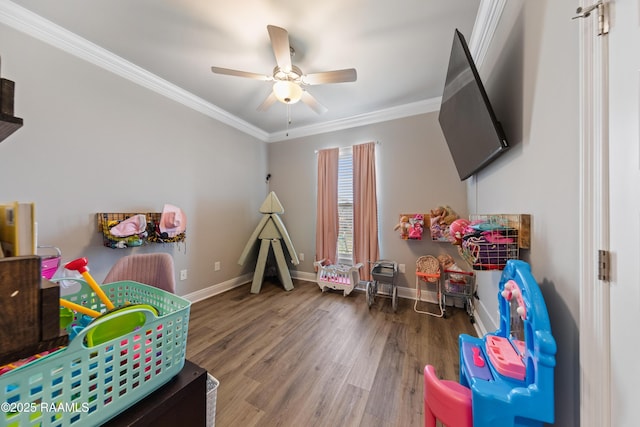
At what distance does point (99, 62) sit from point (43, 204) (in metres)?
1.33

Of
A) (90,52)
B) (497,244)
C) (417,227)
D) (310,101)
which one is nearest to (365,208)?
(417,227)

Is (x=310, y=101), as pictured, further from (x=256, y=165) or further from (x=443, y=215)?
(x=443, y=215)

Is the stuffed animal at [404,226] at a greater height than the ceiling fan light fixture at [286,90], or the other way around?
the ceiling fan light fixture at [286,90]

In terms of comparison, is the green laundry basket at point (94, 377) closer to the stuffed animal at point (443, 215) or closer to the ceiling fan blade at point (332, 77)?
the ceiling fan blade at point (332, 77)

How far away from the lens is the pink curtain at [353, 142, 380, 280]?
3.07 m

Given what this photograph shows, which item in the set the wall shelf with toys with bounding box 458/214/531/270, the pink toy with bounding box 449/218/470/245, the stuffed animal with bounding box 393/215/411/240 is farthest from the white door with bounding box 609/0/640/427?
the stuffed animal with bounding box 393/215/411/240

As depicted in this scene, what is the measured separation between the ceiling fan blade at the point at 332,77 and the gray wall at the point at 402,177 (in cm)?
140

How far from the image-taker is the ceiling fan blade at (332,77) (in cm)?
178

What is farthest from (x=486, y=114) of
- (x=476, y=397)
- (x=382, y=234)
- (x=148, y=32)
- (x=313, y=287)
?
(x=313, y=287)

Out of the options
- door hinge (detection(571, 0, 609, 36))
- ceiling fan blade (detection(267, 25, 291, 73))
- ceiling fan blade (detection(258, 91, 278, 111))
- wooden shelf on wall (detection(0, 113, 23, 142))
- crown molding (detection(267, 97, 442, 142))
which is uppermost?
crown molding (detection(267, 97, 442, 142))

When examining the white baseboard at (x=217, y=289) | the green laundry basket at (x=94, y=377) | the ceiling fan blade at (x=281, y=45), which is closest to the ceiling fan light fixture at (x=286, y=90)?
the ceiling fan blade at (x=281, y=45)

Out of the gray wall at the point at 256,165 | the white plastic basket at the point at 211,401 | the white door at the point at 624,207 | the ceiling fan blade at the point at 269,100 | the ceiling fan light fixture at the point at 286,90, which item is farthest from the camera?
the ceiling fan blade at the point at 269,100

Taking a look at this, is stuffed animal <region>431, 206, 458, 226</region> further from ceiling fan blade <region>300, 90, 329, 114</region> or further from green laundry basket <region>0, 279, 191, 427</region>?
green laundry basket <region>0, 279, 191, 427</region>

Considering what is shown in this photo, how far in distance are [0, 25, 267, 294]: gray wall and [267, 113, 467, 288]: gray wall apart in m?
1.27
